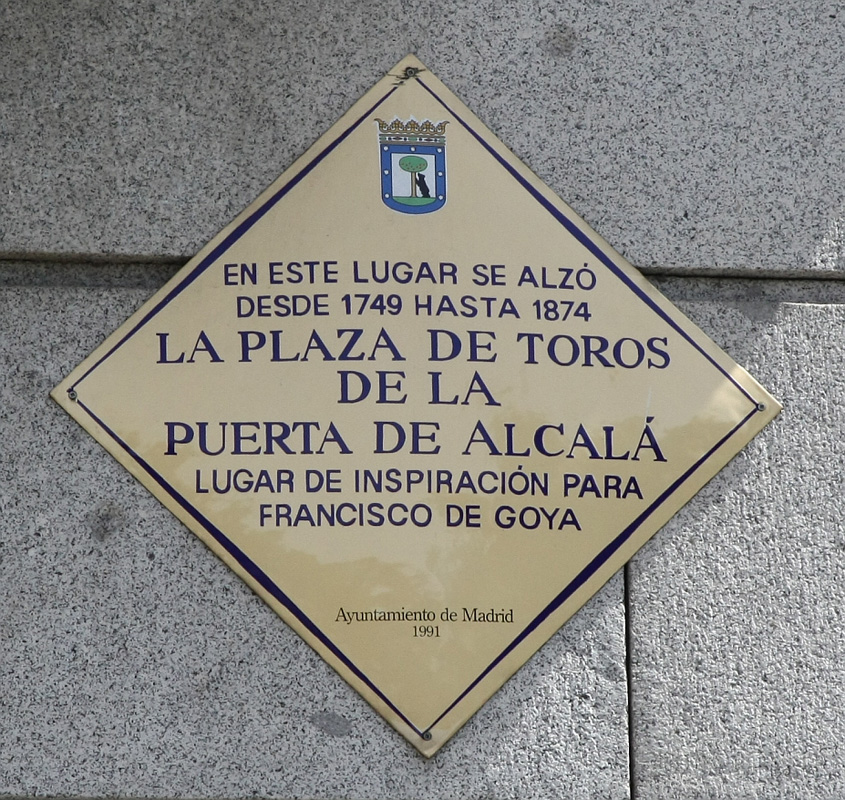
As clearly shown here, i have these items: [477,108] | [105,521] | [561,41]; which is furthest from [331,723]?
[561,41]

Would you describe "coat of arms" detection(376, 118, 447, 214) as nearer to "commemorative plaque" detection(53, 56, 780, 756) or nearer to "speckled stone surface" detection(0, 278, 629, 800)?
"commemorative plaque" detection(53, 56, 780, 756)

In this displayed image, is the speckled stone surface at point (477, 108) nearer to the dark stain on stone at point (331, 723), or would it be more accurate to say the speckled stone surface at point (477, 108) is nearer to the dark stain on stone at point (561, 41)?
the dark stain on stone at point (561, 41)

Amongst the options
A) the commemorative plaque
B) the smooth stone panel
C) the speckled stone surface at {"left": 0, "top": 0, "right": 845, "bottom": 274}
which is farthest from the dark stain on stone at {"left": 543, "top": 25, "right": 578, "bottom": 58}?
the smooth stone panel

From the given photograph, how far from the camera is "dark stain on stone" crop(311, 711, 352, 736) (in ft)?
9.65

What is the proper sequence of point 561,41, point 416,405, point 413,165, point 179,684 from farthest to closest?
point 561,41
point 413,165
point 416,405
point 179,684

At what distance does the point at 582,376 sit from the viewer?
3109 millimetres

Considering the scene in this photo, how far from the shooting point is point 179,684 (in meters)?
2.94

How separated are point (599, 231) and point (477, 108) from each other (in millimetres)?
405

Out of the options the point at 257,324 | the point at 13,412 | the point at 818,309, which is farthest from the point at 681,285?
the point at 13,412

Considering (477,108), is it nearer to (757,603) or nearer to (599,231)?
(599,231)

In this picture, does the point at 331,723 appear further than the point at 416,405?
No

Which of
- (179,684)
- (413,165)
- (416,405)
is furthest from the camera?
(413,165)

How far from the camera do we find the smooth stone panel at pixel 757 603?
3.00 metres

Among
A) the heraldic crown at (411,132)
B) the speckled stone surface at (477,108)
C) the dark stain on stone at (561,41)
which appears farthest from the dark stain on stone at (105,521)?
the dark stain on stone at (561,41)
